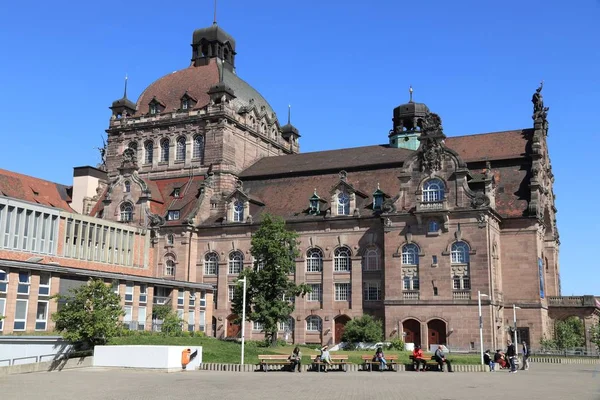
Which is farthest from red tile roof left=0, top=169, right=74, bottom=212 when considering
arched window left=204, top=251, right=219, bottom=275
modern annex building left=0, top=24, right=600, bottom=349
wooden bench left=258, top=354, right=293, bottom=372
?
wooden bench left=258, top=354, right=293, bottom=372

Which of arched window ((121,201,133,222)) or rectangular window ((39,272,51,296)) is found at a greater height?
arched window ((121,201,133,222))

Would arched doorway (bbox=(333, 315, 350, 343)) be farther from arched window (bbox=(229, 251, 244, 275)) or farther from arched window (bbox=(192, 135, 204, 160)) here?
arched window (bbox=(192, 135, 204, 160))

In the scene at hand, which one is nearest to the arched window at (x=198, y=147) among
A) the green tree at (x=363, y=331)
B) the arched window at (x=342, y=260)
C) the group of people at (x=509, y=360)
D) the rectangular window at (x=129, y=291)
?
the arched window at (x=342, y=260)

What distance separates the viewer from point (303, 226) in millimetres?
70375

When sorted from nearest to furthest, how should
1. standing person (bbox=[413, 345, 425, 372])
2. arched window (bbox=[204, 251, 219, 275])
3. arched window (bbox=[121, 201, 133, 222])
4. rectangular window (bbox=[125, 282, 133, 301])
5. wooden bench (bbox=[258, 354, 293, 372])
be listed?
1. wooden bench (bbox=[258, 354, 293, 372])
2. standing person (bbox=[413, 345, 425, 372])
3. rectangular window (bbox=[125, 282, 133, 301])
4. arched window (bbox=[204, 251, 219, 275])
5. arched window (bbox=[121, 201, 133, 222])

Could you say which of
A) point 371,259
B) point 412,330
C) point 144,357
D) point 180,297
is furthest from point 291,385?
point 371,259

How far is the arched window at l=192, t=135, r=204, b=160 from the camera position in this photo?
82.6m

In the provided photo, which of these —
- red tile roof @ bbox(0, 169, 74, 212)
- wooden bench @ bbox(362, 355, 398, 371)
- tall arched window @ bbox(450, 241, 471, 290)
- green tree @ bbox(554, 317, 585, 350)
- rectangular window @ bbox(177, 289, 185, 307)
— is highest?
red tile roof @ bbox(0, 169, 74, 212)

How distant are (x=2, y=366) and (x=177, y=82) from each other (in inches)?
2303

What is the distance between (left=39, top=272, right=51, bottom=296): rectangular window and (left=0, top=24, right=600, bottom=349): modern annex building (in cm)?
1675

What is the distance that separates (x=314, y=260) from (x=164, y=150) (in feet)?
88.4

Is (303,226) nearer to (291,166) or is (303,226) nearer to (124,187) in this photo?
(291,166)

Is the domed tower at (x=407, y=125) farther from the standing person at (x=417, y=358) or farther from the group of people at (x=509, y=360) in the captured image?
the standing person at (x=417, y=358)

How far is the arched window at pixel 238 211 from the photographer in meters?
74.0
